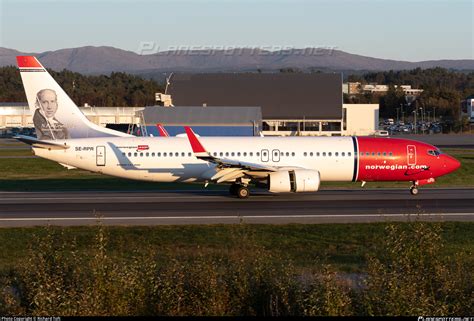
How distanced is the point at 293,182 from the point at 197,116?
47.3 meters

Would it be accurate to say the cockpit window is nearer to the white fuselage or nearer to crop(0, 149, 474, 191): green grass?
the white fuselage

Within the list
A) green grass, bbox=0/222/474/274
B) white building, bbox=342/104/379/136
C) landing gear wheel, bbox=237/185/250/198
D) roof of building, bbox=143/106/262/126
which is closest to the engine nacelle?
landing gear wheel, bbox=237/185/250/198

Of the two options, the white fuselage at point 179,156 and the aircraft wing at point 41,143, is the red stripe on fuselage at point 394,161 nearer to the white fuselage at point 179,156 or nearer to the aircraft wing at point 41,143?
the white fuselage at point 179,156

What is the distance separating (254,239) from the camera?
75.2 feet

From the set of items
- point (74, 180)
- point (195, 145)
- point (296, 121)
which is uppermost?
point (296, 121)

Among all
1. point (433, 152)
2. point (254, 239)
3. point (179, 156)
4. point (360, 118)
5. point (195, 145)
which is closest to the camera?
point (254, 239)

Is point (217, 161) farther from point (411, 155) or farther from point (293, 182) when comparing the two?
point (411, 155)

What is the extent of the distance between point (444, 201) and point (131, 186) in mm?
18046

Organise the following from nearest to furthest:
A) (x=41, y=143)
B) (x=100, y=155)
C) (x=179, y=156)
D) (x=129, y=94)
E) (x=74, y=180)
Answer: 1. (x=41, y=143)
2. (x=100, y=155)
3. (x=179, y=156)
4. (x=74, y=180)
5. (x=129, y=94)

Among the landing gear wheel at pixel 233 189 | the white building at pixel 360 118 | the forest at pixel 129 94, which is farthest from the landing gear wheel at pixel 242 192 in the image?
the forest at pixel 129 94

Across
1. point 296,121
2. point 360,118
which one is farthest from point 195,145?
point 360,118

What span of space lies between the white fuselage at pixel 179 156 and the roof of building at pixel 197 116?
42578 millimetres

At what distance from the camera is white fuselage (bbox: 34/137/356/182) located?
117 feet

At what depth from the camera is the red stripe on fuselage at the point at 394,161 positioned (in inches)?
1419
